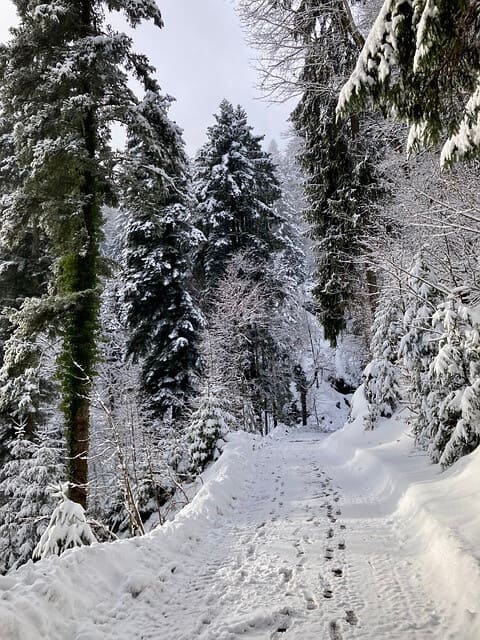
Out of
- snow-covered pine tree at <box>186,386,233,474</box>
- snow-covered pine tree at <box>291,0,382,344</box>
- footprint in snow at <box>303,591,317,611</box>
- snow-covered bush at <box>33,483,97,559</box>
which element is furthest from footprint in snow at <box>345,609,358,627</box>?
snow-covered pine tree at <box>186,386,233,474</box>

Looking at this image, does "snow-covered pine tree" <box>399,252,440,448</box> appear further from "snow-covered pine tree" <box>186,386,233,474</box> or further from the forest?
"snow-covered pine tree" <box>186,386,233,474</box>

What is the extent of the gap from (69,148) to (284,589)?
305 inches

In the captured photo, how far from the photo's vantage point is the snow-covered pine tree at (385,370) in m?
12.3

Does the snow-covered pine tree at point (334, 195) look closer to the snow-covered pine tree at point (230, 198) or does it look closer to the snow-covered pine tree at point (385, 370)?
the snow-covered pine tree at point (385, 370)

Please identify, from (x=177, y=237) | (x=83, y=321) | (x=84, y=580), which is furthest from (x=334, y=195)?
(x=84, y=580)

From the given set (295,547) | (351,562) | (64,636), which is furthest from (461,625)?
(64,636)

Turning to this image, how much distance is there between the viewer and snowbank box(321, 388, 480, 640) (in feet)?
9.81

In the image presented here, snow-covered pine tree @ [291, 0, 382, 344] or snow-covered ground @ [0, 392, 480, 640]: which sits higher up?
snow-covered pine tree @ [291, 0, 382, 344]

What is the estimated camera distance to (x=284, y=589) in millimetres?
3363

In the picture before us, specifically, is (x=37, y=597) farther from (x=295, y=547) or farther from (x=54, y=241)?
(x=54, y=241)

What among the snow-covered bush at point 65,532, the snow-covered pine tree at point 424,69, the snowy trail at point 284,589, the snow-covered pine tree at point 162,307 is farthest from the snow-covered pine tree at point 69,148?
the snow-covered pine tree at point 162,307

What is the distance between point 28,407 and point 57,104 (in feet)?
23.3

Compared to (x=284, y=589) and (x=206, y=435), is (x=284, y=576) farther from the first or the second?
(x=206, y=435)

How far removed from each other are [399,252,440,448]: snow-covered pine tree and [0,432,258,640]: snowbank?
4.39 meters
